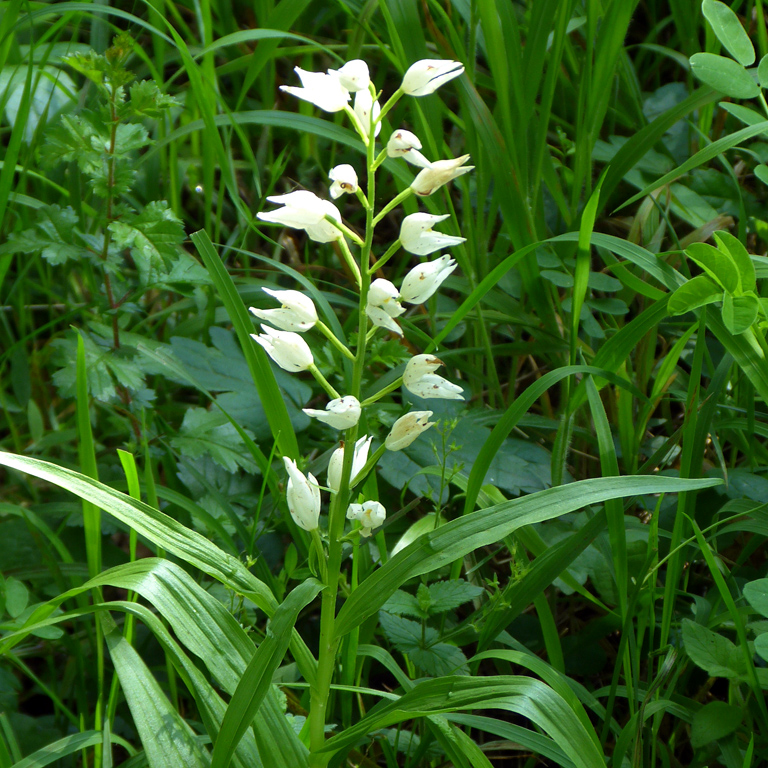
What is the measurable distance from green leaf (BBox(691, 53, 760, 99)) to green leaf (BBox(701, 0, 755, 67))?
0.06 metres

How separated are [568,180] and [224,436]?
1157 mm

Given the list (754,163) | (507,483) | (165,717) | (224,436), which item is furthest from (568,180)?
(165,717)

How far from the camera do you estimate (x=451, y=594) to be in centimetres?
132

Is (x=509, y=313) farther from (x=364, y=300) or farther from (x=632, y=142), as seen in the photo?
(x=364, y=300)

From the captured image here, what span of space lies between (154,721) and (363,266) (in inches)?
27.6

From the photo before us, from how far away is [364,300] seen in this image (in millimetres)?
1084

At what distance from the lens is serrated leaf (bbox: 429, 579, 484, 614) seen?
1.29m

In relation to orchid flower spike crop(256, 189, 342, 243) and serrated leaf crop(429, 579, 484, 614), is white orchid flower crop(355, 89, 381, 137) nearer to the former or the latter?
orchid flower spike crop(256, 189, 342, 243)

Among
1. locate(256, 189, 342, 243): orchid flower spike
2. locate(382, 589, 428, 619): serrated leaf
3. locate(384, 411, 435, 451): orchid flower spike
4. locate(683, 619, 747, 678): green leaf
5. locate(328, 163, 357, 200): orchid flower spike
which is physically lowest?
locate(683, 619, 747, 678): green leaf

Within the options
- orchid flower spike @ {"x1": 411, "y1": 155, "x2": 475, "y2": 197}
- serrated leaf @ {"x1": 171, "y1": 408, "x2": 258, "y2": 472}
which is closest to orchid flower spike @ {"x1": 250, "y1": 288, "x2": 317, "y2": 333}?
orchid flower spike @ {"x1": 411, "y1": 155, "x2": 475, "y2": 197}

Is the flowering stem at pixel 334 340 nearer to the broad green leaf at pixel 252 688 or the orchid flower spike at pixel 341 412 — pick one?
the orchid flower spike at pixel 341 412

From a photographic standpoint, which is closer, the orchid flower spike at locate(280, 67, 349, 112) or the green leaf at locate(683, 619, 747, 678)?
the orchid flower spike at locate(280, 67, 349, 112)

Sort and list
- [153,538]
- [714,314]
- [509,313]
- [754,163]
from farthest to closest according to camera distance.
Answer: [754,163] → [509,313] → [714,314] → [153,538]

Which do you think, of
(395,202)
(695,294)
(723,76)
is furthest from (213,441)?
(723,76)
